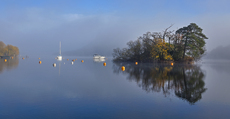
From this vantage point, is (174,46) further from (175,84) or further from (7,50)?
(7,50)

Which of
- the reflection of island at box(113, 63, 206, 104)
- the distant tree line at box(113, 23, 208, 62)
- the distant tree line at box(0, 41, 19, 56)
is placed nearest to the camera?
the reflection of island at box(113, 63, 206, 104)

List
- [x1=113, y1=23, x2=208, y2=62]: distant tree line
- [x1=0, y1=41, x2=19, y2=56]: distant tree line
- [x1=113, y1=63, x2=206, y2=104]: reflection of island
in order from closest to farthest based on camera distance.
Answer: [x1=113, y1=63, x2=206, y2=104]: reflection of island < [x1=113, y1=23, x2=208, y2=62]: distant tree line < [x1=0, y1=41, x2=19, y2=56]: distant tree line

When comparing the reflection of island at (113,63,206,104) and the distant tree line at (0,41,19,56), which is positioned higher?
the distant tree line at (0,41,19,56)

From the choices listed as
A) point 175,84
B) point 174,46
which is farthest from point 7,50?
point 175,84

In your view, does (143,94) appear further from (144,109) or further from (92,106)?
(92,106)

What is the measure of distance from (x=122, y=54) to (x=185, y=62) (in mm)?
14508

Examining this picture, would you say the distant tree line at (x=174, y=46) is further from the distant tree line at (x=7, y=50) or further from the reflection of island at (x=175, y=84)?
the distant tree line at (x=7, y=50)

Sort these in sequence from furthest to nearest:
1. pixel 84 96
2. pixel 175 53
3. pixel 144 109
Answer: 1. pixel 175 53
2. pixel 84 96
3. pixel 144 109

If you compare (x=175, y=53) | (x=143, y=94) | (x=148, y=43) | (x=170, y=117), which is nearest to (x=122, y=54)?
(x=148, y=43)

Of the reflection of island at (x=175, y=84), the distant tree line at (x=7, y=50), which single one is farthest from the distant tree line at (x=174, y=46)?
the distant tree line at (x=7, y=50)

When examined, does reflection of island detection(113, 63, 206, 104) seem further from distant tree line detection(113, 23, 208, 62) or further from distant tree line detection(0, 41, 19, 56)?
distant tree line detection(0, 41, 19, 56)

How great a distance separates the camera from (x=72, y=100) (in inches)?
300

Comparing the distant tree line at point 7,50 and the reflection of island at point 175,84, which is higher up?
the distant tree line at point 7,50

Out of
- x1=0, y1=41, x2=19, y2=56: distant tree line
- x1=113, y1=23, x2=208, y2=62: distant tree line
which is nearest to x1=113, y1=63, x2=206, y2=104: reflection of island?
x1=113, y1=23, x2=208, y2=62: distant tree line
